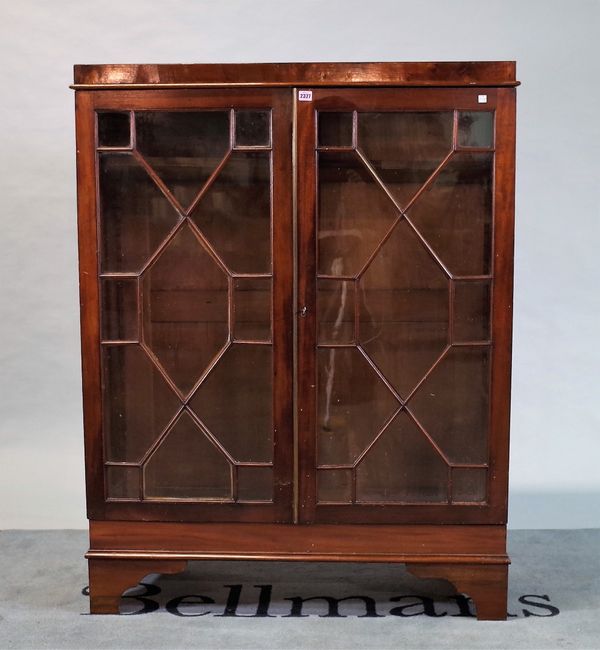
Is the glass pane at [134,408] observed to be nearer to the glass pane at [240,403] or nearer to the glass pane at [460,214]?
the glass pane at [240,403]

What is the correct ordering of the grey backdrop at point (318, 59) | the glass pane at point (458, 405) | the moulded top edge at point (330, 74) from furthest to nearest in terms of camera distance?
the grey backdrop at point (318, 59), the glass pane at point (458, 405), the moulded top edge at point (330, 74)

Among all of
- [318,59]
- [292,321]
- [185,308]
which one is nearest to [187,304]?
[185,308]

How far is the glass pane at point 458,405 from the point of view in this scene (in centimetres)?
264

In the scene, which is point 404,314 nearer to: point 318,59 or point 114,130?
point 114,130

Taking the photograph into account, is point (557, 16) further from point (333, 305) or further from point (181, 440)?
point (181, 440)

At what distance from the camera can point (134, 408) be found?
8.82ft

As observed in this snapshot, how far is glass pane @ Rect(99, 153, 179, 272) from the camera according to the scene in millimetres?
2631

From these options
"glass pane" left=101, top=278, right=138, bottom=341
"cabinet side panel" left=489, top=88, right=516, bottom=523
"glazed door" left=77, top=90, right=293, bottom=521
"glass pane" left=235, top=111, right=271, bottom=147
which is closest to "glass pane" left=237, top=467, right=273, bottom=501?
"glazed door" left=77, top=90, right=293, bottom=521

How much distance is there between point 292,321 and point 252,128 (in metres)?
0.49

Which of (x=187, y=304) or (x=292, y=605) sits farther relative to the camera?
(x=292, y=605)

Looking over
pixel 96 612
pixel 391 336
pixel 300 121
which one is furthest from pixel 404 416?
pixel 96 612

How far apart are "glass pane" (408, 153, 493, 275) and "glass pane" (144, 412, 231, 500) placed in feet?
2.54

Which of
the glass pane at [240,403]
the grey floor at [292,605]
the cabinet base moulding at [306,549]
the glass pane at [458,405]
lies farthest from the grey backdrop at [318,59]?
the glass pane at [240,403]

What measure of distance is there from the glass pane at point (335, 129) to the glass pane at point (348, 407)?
527 millimetres
